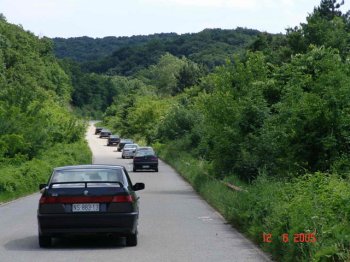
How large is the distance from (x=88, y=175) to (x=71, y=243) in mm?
1322

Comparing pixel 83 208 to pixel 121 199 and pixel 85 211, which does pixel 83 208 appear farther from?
pixel 121 199

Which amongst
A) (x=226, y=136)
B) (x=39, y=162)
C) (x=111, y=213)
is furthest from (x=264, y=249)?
(x=39, y=162)

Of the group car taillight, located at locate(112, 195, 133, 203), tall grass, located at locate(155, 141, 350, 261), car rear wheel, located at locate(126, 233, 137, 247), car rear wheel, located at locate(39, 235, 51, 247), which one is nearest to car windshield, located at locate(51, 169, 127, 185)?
car taillight, located at locate(112, 195, 133, 203)

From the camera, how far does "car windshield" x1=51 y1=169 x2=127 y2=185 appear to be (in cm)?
1393

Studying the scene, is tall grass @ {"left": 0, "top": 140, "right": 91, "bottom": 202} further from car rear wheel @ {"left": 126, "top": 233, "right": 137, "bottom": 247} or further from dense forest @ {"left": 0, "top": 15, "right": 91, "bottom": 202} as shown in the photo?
car rear wheel @ {"left": 126, "top": 233, "right": 137, "bottom": 247}

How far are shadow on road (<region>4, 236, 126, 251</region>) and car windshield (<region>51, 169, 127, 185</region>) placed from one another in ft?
3.91

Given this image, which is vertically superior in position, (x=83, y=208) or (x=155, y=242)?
(x=83, y=208)

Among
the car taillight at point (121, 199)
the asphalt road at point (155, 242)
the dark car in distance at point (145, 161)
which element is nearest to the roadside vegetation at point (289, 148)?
the asphalt road at point (155, 242)

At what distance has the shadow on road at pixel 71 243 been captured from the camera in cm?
1348

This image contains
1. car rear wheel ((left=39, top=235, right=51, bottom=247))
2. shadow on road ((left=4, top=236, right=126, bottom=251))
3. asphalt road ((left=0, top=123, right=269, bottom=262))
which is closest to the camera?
asphalt road ((left=0, top=123, right=269, bottom=262))

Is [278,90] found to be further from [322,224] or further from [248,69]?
[322,224]

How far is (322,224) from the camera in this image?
10.2m

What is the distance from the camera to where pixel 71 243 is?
46.5 feet
